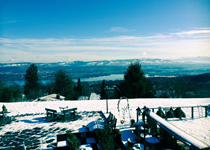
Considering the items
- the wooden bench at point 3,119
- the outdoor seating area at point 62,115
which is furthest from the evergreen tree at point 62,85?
the outdoor seating area at point 62,115

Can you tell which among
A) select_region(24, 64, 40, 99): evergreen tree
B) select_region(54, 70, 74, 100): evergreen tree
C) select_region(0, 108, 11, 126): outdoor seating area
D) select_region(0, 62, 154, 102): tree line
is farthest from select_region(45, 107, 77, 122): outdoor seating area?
select_region(24, 64, 40, 99): evergreen tree

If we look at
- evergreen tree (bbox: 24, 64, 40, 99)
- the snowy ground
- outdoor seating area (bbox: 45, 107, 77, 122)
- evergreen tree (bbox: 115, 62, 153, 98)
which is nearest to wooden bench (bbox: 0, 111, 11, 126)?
the snowy ground

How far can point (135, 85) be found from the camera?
853 inches

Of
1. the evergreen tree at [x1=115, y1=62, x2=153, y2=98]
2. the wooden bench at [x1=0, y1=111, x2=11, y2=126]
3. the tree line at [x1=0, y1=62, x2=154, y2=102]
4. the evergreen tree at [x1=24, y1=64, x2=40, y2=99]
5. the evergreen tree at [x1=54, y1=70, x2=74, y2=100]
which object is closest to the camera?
the wooden bench at [x1=0, y1=111, x2=11, y2=126]

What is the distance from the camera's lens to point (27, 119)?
951 centimetres

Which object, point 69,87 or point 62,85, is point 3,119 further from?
point 69,87

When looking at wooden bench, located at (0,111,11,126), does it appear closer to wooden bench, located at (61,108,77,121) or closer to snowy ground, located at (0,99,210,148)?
snowy ground, located at (0,99,210,148)

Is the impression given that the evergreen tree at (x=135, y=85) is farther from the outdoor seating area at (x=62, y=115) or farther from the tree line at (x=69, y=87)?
the outdoor seating area at (x=62, y=115)

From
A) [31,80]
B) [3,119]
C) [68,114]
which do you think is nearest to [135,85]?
[68,114]

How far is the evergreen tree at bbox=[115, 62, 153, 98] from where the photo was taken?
2177 centimetres

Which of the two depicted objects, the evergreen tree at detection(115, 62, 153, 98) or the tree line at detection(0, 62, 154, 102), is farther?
the tree line at detection(0, 62, 154, 102)

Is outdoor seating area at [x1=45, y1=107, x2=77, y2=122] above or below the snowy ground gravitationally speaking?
above

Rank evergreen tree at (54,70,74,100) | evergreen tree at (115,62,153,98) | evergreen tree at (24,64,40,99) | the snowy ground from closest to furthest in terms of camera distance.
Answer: the snowy ground → evergreen tree at (115,62,153,98) → evergreen tree at (24,64,40,99) → evergreen tree at (54,70,74,100)

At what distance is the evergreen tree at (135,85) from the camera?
857 inches
